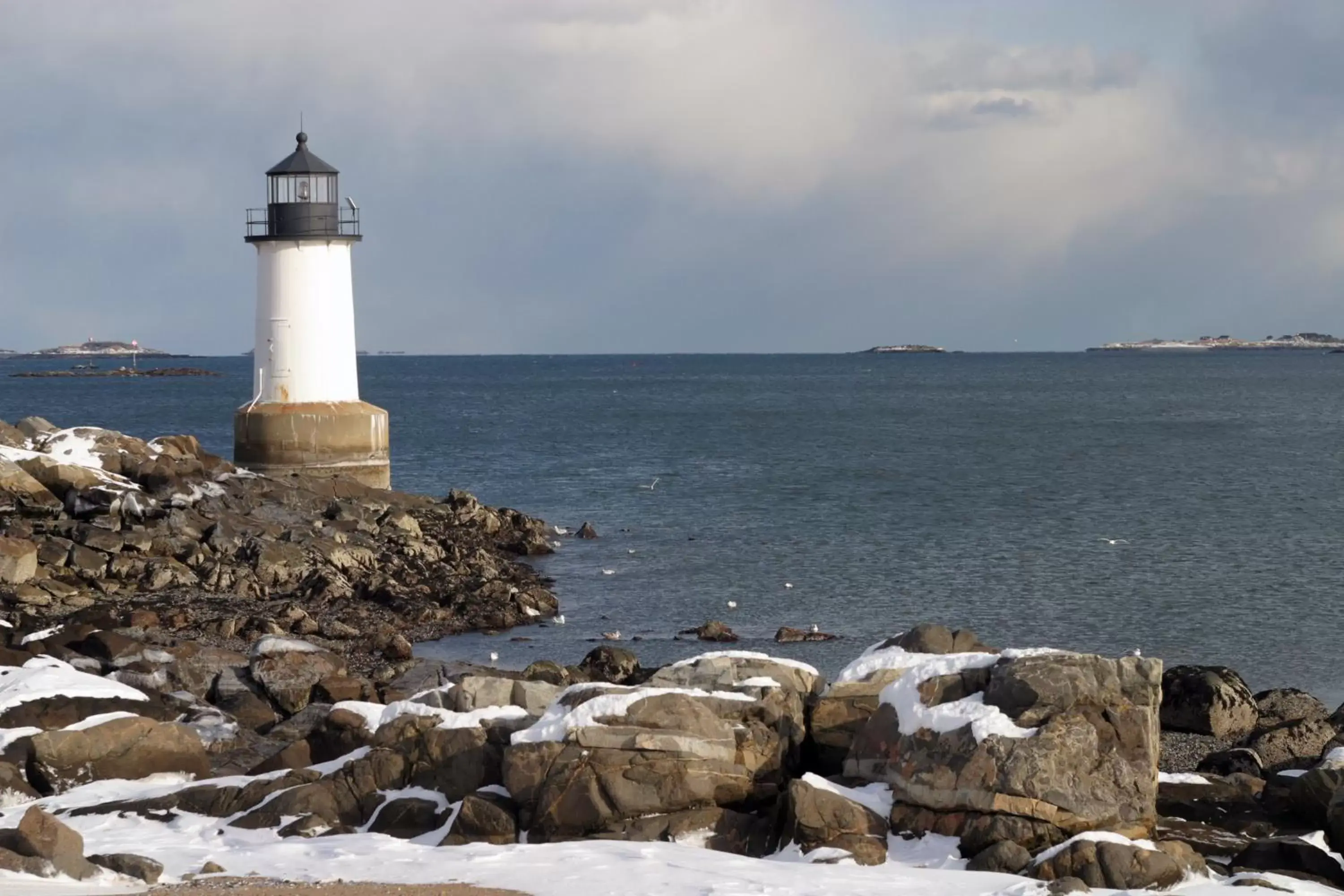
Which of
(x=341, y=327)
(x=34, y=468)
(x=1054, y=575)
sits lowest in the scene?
(x=1054, y=575)

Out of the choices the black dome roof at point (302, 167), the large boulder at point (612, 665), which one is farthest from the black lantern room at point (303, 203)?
the large boulder at point (612, 665)

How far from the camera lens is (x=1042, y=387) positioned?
441ft

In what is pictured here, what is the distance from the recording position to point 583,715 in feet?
41.0

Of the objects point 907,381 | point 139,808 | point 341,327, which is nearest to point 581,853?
point 139,808

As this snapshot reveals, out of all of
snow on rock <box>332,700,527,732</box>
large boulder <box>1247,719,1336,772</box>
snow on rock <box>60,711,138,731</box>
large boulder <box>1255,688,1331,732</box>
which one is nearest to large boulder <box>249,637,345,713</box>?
snow on rock <box>60,711,138,731</box>

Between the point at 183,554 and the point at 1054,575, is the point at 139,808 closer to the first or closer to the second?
the point at 183,554

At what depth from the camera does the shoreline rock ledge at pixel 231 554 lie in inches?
866

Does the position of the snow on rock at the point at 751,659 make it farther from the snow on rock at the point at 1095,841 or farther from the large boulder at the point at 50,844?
the large boulder at the point at 50,844

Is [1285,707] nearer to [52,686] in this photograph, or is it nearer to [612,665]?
[612,665]

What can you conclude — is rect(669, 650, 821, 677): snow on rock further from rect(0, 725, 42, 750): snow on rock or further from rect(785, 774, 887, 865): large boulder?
rect(0, 725, 42, 750): snow on rock

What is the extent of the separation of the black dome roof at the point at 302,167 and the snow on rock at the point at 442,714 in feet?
70.5

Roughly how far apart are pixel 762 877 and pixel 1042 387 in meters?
128

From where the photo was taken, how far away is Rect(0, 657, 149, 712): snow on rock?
47.0 ft

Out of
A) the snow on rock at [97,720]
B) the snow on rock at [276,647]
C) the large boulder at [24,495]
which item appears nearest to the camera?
the snow on rock at [97,720]
